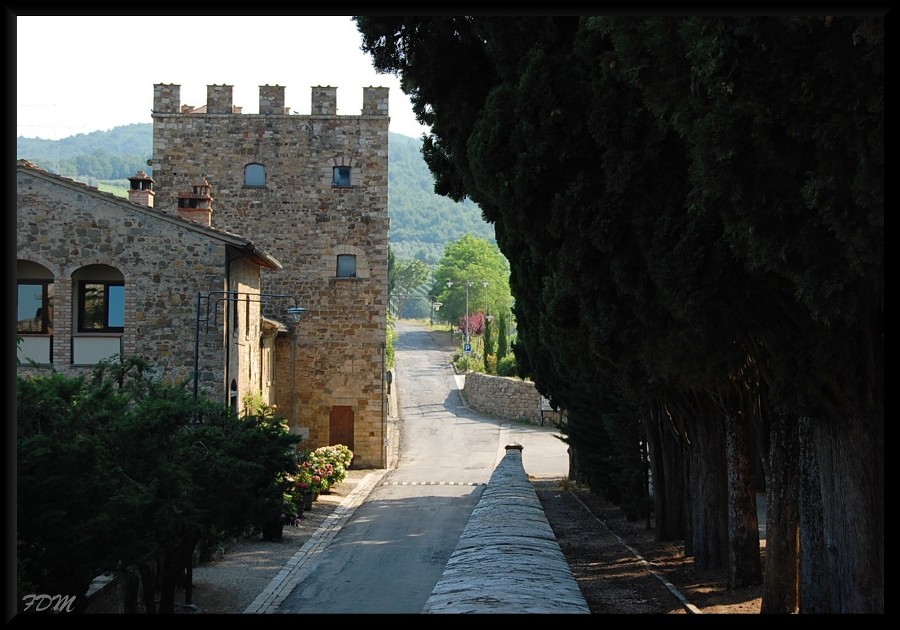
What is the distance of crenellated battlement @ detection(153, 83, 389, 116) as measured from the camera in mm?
32031

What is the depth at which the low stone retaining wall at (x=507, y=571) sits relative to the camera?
6090 millimetres

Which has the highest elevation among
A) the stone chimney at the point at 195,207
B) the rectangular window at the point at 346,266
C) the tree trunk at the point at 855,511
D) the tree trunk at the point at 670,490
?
the stone chimney at the point at 195,207

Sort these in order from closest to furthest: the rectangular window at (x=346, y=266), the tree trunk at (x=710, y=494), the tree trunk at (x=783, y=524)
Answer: the tree trunk at (x=783, y=524)
the tree trunk at (x=710, y=494)
the rectangular window at (x=346, y=266)

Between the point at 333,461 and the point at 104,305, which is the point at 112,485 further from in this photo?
the point at 333,461

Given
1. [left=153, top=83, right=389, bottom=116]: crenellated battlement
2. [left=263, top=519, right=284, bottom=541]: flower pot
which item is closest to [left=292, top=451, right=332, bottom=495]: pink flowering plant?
[left=263, top=519, right=284, bottom=541]: flower pot

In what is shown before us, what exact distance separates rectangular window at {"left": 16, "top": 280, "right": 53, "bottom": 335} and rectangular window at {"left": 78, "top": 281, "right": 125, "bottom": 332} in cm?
70

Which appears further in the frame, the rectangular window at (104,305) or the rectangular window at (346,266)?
the rectangular window at (346,266)

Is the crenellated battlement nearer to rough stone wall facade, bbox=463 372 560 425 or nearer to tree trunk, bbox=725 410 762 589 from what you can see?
rough stone wall facade, bbox=463 372 560 425

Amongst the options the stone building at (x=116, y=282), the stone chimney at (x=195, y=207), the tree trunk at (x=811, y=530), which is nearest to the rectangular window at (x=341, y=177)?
the stone chimney at (x=195, y=207)

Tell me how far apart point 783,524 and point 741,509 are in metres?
1.85

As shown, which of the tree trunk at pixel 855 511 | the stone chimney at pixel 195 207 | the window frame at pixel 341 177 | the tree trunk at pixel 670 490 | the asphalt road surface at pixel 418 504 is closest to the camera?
the tree trunk at pixel 855 511

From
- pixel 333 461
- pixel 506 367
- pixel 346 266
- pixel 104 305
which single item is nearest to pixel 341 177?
pixel 346 266

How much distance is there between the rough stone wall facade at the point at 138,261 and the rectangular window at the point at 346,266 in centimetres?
1114

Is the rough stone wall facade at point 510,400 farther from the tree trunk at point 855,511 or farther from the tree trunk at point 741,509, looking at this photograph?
the tree trunk at point 855,511
